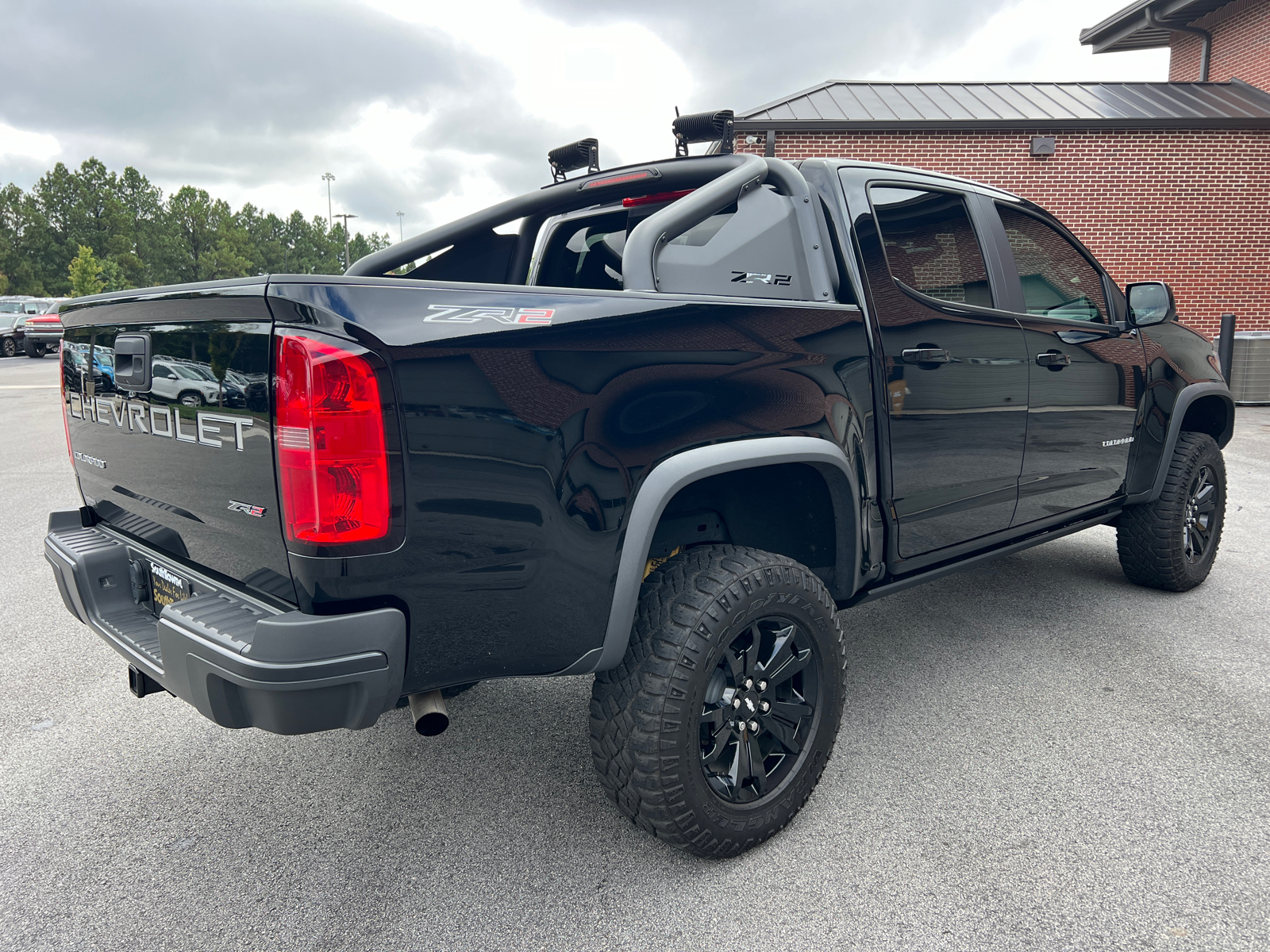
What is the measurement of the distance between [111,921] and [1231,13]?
2262 cm

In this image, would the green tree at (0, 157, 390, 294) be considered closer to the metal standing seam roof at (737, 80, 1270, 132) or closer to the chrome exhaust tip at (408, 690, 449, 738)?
the metal standing seam roof at (737, 80, 1270, 132)

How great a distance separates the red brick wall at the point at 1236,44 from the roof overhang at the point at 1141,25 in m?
0.27

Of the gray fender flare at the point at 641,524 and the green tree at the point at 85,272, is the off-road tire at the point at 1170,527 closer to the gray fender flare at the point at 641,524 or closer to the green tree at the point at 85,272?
the gray fender flare at the point at 641,524

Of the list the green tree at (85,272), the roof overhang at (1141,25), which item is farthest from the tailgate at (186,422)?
the green tree at (85,272)

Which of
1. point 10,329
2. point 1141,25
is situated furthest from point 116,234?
point 1141,25

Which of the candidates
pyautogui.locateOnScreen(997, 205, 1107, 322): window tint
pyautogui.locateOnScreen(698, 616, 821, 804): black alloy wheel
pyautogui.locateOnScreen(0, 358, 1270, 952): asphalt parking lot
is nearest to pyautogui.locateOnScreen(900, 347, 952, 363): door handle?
pyautogui.locateOnScreen(997, 205, 1107, 322): window tint

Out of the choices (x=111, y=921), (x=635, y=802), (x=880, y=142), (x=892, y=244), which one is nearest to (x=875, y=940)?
(x=635, y=802)

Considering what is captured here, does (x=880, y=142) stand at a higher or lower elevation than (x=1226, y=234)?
higher

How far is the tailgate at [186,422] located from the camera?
5.66 feet

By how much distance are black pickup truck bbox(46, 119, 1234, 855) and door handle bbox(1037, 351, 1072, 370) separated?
0.03ft

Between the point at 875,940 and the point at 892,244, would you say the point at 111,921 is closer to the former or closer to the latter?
the point at 875,940

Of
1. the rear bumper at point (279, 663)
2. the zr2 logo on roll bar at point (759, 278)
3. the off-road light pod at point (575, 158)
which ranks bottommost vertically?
the rear bumper at point (279, 663)

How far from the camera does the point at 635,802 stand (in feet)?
6.77

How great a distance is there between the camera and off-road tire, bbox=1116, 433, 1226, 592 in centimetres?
410
